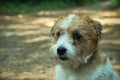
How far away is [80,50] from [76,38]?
7.1 inches

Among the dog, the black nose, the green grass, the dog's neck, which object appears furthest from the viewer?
the green grass

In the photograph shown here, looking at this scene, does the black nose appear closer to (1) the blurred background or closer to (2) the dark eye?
(2) the dark eye

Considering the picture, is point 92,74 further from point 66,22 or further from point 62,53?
point 66,22

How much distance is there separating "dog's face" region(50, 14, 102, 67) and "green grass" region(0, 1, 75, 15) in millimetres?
17489

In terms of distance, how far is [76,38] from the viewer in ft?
17.9

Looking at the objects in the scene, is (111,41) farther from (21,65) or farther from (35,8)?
(35,8)

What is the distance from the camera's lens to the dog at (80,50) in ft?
17.6

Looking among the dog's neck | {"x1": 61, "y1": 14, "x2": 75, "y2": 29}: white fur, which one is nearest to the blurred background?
the dog's neck

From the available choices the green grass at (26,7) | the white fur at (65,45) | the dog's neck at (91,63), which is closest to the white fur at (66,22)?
the white fur at (65,45)

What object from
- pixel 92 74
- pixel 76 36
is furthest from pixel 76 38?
pixel 92 74

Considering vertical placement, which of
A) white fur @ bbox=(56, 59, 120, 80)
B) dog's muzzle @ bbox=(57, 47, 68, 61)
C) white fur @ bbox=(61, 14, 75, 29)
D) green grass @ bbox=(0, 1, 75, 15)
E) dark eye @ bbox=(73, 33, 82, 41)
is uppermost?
white fur @ bbox=(61, 14, 75, 29)

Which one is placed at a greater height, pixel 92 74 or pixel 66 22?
pixel 66 22

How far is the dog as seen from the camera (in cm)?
538

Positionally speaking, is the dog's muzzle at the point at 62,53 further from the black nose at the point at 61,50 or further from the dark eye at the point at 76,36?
the dark eye at the point at 76,36
